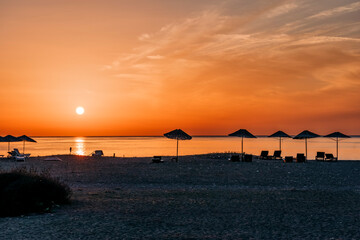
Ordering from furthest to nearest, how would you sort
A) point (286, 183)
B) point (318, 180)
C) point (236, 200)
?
1. point (318, 180)
2. point (286, 183)
3. point (236, 200)

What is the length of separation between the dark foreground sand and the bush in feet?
1.56

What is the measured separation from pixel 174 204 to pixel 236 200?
6.96 feet

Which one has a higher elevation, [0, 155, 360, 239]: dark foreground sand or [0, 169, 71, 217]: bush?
[0, 169, 71, 217]: bush

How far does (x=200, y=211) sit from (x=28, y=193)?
4.81m

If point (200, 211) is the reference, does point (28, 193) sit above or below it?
above

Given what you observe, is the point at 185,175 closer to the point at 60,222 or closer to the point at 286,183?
the point at 286,183

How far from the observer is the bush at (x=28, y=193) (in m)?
9.91

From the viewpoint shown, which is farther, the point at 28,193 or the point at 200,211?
the point at 28,193

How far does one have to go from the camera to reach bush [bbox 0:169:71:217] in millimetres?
9906

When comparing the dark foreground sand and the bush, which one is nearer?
the dark foreground sand

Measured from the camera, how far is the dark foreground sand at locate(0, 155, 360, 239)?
7.87m

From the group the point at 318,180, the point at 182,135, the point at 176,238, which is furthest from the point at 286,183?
the point at 182,135

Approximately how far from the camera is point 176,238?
24.3 ft

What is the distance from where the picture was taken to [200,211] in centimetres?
1012
